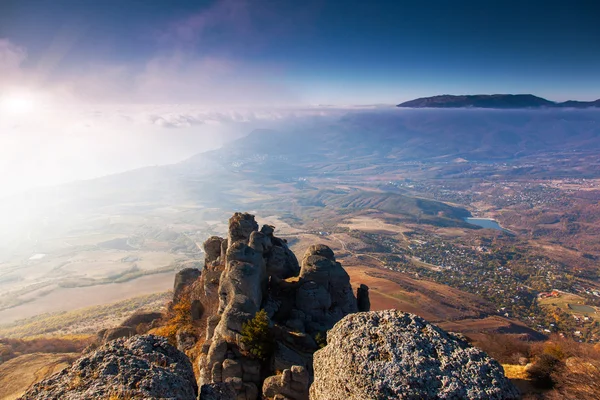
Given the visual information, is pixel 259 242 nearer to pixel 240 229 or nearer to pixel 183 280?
pixel 240 229

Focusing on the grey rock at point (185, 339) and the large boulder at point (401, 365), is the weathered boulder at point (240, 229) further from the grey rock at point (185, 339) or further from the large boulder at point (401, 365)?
the large boulder at point (401, 365)

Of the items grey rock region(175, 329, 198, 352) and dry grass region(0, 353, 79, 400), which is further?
dry grass region(0, 353, 79, 400)

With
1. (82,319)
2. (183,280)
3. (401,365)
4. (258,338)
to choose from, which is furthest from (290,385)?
(82,319)

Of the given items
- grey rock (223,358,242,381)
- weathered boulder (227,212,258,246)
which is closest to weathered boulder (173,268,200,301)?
weathered boulder (227,212,258,246)

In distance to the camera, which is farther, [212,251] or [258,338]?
[212,251]

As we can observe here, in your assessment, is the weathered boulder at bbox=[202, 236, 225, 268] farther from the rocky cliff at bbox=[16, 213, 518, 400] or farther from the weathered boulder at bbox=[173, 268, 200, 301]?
the weathered boulder at bbox=[173, 268, 200, 301]

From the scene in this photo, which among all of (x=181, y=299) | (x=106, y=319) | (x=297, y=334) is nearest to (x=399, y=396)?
(x=297, y=334)
